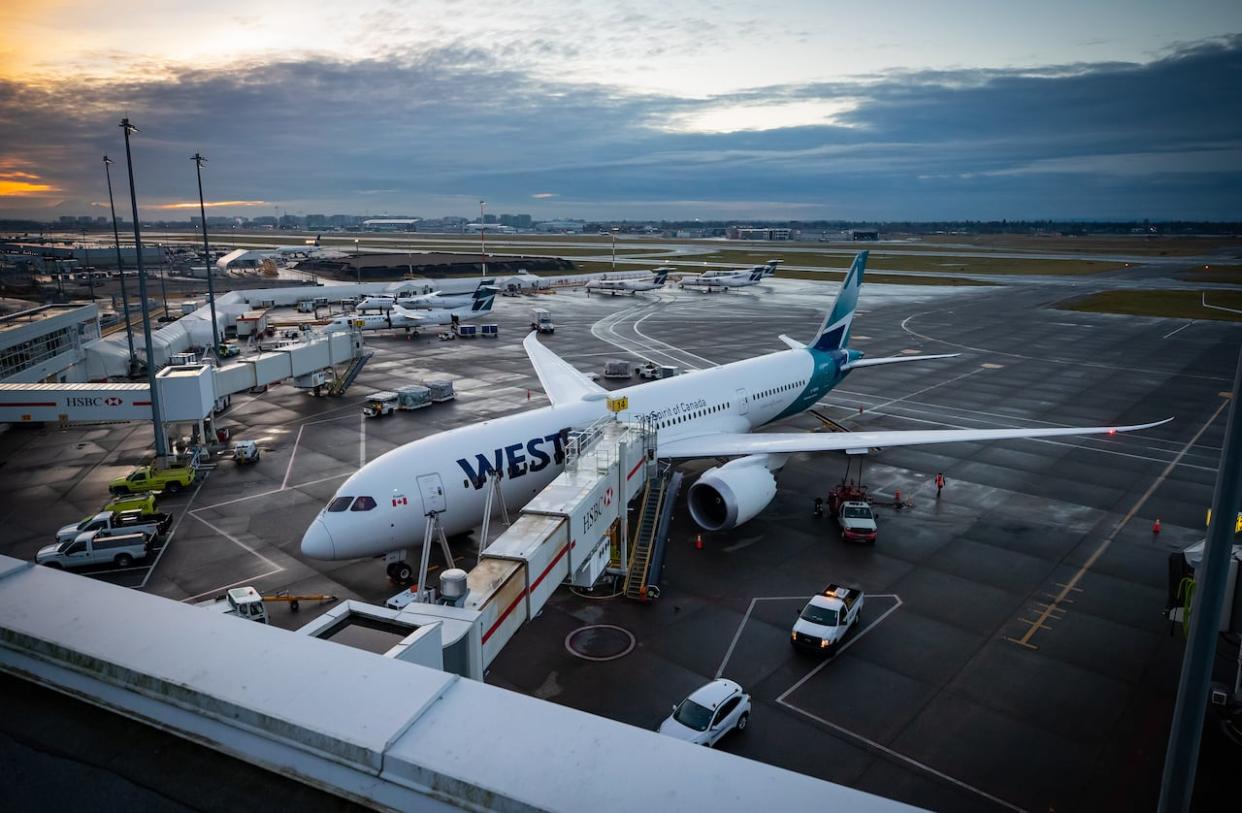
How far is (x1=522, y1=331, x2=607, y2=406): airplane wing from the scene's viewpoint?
1503 inches

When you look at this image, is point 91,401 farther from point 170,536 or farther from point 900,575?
point 900,575

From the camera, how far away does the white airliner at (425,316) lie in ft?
287

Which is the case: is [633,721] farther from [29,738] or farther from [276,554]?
[276,554]

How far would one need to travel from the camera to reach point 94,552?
27391 mm

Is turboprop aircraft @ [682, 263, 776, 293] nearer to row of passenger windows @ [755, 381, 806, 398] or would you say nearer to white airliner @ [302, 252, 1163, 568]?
white airliner @ [302, 252, 1163, 568]

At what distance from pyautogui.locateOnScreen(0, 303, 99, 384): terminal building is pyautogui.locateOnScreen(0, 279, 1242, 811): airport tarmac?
195 inches

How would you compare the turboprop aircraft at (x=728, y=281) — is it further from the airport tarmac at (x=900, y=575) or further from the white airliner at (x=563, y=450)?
the white airliner at (x=563, y=450)

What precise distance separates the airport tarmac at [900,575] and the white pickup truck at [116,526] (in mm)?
1113

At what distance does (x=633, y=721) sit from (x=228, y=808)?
1454cm

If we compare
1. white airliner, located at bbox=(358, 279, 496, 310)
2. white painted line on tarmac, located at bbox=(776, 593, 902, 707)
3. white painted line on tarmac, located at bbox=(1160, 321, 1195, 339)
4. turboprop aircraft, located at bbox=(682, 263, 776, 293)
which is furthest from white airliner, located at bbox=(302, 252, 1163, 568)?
turboprop aircraft, located at bbox=(682, 263, 776, 293)

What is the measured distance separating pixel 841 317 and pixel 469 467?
27369 millimetres

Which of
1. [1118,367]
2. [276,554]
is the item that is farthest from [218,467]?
[1118,367]

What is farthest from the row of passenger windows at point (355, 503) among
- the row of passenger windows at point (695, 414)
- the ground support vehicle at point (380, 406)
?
the ground support vehicle at point (380, 406)

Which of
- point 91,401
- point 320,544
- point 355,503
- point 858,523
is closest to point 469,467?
point 355,503
